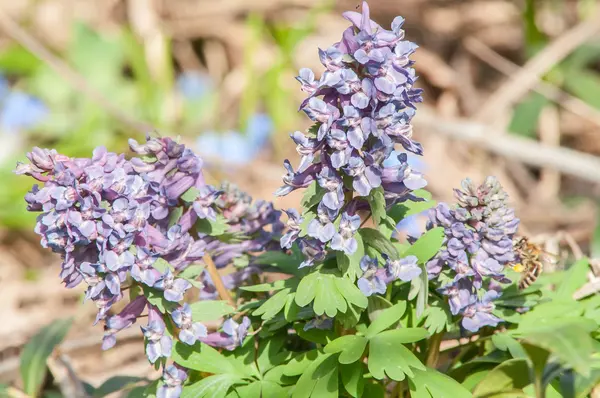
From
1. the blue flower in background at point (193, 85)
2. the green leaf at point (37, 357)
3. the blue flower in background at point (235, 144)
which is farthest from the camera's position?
the blue flower in background at point (193, 85)

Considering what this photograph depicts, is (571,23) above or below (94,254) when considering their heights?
above

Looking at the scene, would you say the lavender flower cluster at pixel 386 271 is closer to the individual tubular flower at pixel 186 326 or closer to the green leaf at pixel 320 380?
the green leaf at pixel 320 380

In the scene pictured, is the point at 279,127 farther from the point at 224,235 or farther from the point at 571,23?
the point at 224,235

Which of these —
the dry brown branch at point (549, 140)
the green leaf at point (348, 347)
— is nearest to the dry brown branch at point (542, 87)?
the dry brown branch at point (549, 140)

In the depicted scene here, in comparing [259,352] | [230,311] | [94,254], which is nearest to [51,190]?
[94,254]

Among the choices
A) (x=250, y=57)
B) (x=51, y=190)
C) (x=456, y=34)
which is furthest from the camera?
(x=456, y=34)

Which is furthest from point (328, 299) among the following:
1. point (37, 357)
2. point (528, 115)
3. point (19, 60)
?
point (19, 60)

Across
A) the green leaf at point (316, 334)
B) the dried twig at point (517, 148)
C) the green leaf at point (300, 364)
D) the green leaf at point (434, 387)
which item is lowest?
the green leaf at point (434, 387)

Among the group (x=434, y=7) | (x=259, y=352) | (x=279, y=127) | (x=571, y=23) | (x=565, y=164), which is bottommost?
(x=259, y=352)
